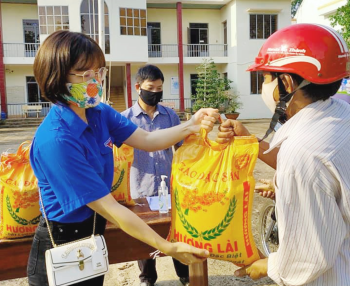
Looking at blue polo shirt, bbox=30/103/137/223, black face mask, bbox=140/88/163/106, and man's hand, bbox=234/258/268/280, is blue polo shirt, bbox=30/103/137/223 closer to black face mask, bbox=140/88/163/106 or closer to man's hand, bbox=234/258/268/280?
man's hand, bbox=234/258/268/280

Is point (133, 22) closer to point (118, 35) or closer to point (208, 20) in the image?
point (118, 35)

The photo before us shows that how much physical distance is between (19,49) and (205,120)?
19.5 metres

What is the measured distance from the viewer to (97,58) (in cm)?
147

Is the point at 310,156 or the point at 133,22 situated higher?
the point at 133,22

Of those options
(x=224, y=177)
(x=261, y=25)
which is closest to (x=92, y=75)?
(x=224, y=177)

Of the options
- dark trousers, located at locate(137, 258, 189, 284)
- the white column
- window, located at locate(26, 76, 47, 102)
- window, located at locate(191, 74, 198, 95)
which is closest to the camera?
dark trousers, located at locate(137, 258, 189, 284)

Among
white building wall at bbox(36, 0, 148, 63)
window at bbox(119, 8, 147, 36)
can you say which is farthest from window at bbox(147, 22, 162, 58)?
white building wall at bbox(36, 0, 148, 63)

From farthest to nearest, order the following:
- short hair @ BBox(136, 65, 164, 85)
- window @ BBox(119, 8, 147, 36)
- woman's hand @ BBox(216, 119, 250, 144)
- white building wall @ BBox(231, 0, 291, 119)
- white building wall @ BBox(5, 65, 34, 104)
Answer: white building wall @ BBox(231, 0, 291, 119) < white building wall @ BBox(5, 65, 34, 104) < window @ BBox(119, 8, 147, 36) < short hair @ BBox(136, 65, 164, 85) < woman's hand @ BBox(216, 119, 250, 144)

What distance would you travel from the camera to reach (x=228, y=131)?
1593 mm

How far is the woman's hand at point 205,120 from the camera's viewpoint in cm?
169

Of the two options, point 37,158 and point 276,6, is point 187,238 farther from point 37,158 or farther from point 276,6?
point 276,6

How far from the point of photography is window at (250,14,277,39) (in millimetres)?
19578

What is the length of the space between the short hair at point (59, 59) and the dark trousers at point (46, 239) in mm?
532

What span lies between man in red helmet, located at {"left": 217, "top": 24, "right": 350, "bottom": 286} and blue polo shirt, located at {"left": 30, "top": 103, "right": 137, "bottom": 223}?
27.5 inches
